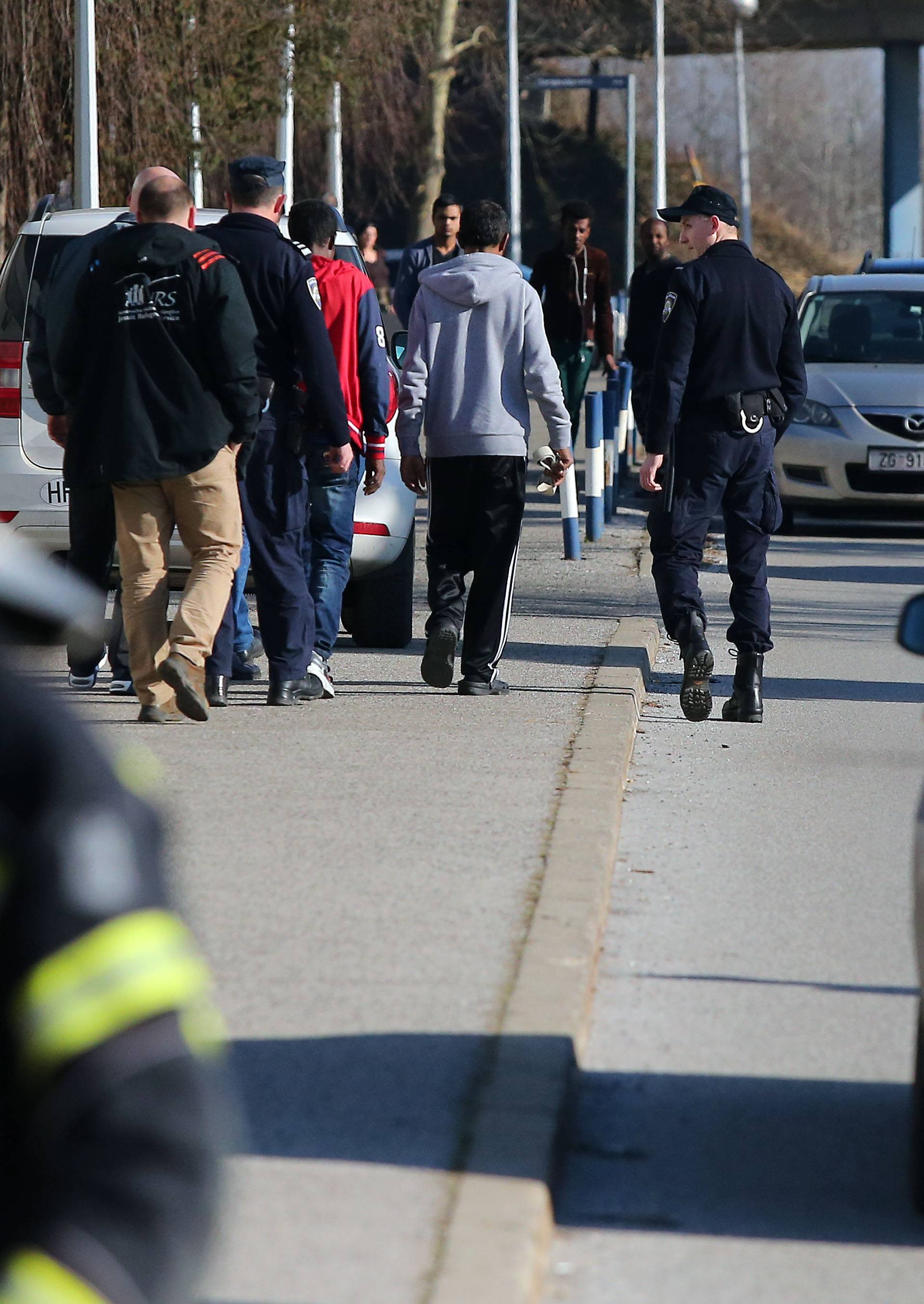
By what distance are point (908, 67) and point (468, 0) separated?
1040cm

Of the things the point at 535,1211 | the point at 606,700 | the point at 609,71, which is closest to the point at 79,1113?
the point at 535,1211

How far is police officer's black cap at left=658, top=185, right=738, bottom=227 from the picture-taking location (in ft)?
27.3

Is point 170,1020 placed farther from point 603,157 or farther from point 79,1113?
point 603,157

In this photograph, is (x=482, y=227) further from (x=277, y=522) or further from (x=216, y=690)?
(x=216, y=690)

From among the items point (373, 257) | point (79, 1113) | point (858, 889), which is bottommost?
point (858, 889)

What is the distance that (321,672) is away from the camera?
8328 mm

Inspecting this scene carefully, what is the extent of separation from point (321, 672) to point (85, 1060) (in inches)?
273

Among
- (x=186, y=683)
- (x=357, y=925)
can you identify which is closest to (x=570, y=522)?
(x=186, y=683)

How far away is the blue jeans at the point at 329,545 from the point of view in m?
8.31

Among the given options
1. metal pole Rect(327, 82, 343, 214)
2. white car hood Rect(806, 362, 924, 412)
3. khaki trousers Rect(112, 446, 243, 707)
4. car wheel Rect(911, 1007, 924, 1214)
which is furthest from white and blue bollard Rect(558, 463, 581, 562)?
metal pole Rect(327, 82, 343, 214)

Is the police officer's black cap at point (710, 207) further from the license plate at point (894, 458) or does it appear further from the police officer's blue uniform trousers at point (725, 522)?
the license plate at point (894, 458)

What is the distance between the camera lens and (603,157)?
6625 centimetres

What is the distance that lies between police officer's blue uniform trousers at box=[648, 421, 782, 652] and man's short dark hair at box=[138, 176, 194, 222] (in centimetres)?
217

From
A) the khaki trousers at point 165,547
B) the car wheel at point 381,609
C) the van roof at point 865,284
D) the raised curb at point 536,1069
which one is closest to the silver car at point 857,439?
the van roof at point 865,284
